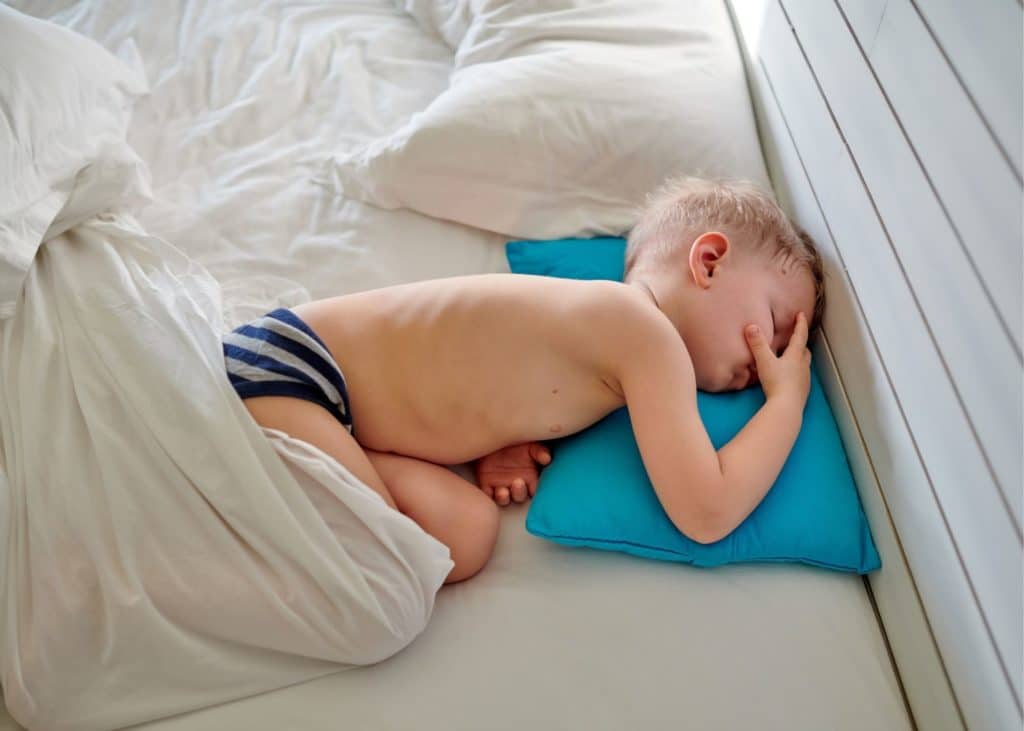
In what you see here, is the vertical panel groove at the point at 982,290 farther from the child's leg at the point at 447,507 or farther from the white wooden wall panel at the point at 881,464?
the child's leg at the point at 447,507

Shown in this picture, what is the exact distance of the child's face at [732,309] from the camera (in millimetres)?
1184

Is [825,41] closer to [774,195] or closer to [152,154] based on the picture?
[774,195]

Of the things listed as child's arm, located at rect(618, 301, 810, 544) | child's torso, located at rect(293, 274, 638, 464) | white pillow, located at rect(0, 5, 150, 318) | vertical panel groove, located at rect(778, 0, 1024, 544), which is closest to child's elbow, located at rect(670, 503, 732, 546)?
child's arm, located at rect(618, 301, 810, 544)

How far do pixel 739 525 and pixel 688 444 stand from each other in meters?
0.12

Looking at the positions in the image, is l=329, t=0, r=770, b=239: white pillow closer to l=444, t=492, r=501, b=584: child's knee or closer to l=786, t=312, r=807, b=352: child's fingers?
l=786, t=312, r=807, b=352: child's fingers

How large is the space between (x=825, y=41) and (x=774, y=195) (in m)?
0.26

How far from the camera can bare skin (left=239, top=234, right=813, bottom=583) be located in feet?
3.58

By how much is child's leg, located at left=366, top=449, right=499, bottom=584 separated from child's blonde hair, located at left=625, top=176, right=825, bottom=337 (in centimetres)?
39

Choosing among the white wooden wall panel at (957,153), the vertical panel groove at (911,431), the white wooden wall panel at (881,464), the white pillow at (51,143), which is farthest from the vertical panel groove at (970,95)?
the white pillow at (51,143)

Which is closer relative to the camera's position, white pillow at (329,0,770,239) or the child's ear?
the child's ear

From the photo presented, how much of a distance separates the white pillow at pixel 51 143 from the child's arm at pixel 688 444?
0.75m

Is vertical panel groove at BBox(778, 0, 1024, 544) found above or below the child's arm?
above

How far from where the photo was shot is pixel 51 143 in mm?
1241

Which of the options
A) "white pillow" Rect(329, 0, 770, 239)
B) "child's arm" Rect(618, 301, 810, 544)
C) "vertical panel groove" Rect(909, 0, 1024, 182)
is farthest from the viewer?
"white pillow" Rect(329, 0, 770, 239)
